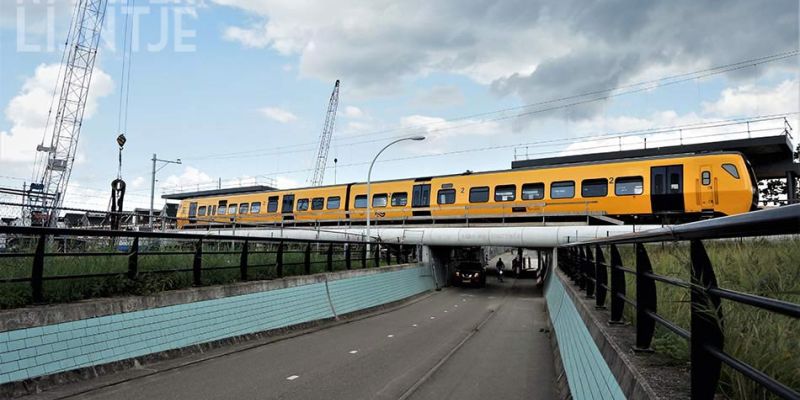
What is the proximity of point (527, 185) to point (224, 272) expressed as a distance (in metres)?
16.8

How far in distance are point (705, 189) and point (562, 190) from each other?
5826 mm

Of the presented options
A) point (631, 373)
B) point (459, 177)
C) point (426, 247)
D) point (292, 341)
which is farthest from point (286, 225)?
point (631, 373)

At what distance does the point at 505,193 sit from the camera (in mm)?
25078

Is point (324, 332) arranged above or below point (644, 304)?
below

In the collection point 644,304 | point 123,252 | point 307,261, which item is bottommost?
point 307,261

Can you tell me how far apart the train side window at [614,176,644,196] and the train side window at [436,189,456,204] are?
8.46m

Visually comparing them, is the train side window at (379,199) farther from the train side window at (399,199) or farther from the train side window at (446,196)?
the train side window at (446,196)

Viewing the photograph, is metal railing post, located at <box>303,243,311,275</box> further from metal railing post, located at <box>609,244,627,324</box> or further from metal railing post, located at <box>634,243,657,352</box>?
metal railing post, located at <box>634,243,657,352</box>

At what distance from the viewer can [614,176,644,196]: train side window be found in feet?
67.8

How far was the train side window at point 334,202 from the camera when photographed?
104ft

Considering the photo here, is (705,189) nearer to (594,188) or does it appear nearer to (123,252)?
(594,188)

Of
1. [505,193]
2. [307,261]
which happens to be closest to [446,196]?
[505,193]

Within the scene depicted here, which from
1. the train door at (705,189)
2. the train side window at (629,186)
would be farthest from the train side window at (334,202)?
the train door at (705,189)

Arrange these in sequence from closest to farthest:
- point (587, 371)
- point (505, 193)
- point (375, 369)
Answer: point (587, 371) → point (375, 369) → point (505, 193)
